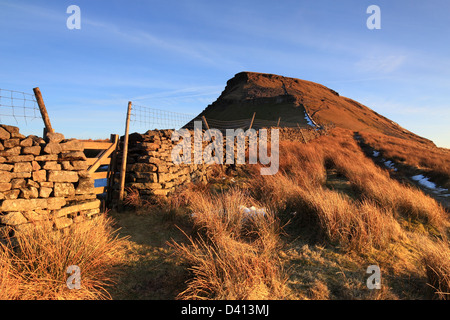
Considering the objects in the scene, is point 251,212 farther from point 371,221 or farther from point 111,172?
point 111,172

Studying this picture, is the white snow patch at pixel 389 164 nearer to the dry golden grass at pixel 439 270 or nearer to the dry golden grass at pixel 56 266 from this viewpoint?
the dry golden grass at pixel 439 270

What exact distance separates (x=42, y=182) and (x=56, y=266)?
218 cm

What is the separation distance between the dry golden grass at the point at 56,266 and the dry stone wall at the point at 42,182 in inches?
29.6

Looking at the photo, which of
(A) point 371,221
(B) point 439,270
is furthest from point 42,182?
(B) point 439,270

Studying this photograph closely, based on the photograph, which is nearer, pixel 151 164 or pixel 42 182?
pixel 42 182

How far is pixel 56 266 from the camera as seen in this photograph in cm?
296

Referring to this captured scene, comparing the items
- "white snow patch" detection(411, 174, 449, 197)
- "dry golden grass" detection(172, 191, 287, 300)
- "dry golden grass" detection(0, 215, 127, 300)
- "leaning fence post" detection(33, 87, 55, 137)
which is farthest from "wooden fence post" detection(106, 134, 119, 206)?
"white snow patch" detection(411, 174, 449, 197)

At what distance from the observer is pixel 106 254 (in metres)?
3.56

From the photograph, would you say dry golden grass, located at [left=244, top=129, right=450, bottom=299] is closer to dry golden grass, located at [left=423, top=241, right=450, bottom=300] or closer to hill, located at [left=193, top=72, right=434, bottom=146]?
dry golden grass, located at [left=423, top=241, right=450, bottom=300]

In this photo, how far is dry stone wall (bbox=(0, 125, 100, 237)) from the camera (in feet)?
13.3

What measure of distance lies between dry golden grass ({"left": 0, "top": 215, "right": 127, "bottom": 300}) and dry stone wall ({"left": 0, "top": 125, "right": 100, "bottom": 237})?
2.47ft
